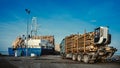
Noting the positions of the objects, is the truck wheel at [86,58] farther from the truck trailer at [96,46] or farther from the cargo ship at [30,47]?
the cargo ship at [30,47]

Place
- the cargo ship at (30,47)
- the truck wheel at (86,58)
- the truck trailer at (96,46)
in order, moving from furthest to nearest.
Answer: the cargo ship at (30,47) < the truck wheel at (86,58) < the truck trailer at (96,46)

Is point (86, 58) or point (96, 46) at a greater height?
point (96, 46)

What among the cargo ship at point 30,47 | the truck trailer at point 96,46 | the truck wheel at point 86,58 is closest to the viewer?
the truck trailer at point 96,46

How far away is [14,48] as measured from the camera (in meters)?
59.4

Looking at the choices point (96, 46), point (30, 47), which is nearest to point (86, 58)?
point (96, 46)

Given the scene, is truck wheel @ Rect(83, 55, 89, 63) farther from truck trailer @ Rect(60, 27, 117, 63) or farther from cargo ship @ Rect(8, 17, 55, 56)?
cargo ship @ Rect(8, 17, 55, 56)

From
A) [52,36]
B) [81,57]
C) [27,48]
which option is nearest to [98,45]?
[81,57]

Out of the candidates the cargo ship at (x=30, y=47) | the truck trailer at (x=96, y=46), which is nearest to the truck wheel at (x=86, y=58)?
the truck trailer at (x=96, y=46)

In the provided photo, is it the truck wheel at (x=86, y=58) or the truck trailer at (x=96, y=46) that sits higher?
the truck trailer at (x=96, y=46)

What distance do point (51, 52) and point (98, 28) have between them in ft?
118

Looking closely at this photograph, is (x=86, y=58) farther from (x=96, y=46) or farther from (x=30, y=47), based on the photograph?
(x=30, y=47)

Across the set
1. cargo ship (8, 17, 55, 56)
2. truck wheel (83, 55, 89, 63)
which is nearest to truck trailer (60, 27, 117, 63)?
truck wheel (83, 55, 89, 63)

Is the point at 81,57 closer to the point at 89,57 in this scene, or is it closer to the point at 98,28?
the point at 89,57

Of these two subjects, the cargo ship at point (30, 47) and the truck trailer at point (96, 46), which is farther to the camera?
the cargo ship at point (30, 47)
